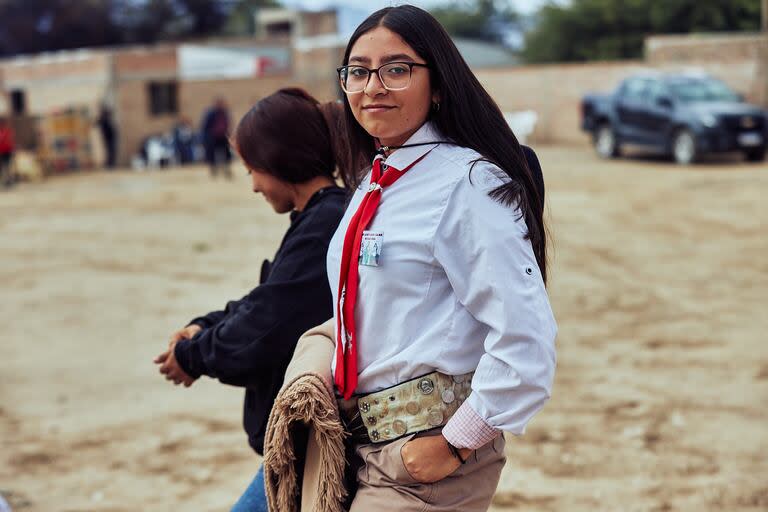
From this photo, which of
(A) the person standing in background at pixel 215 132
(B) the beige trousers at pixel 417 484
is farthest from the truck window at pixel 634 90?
(B) the beige trousers at pixel 417 484

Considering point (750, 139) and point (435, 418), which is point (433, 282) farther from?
point (750, 139)

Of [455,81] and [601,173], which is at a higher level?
[455,81]

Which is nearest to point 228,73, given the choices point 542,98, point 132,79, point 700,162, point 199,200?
point 132,79

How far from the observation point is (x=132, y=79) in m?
28.5

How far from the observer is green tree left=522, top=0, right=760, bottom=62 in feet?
116

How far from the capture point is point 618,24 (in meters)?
38.9

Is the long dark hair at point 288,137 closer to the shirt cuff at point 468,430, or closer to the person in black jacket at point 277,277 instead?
the person in black jacket at point 277,277

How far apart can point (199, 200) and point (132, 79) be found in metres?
13.0

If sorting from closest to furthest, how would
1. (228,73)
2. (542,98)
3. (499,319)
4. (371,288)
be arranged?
(499,319)
(371,288)
(542,98)
(228,73)

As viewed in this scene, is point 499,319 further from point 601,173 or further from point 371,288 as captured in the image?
point 601,173

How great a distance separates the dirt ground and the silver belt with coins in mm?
2749

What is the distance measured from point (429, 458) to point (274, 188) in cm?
106

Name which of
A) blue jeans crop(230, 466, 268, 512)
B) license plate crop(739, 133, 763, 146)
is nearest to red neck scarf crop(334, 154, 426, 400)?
blue jeans crop(230, 466, 268, 512)

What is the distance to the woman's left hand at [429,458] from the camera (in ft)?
6.46
